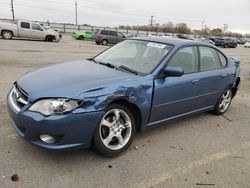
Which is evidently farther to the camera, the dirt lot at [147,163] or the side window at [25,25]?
the side window at [25,25]

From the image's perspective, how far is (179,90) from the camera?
4258 millimetres

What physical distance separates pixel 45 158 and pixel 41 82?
37.5 inches

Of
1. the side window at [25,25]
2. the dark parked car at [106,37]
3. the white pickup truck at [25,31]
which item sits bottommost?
the dark parked car at [106,37]

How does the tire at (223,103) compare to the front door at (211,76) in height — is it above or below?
below

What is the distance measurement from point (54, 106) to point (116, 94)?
2.55 ft

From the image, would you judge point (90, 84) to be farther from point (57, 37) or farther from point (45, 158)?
point (57, 37)

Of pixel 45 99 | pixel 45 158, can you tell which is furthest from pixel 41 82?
pixel 45 158

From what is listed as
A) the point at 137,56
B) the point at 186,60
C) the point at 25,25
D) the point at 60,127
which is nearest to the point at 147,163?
the point at 60,127

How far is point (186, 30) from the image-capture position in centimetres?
8725

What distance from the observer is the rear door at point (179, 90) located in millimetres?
3996

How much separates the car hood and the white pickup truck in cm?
2261

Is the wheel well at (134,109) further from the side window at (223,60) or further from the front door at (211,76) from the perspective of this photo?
the side window at (223,60)

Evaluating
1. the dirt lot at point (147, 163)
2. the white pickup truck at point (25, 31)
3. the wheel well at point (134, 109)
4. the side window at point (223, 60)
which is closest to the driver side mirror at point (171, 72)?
the wheel well at point (134, 109)

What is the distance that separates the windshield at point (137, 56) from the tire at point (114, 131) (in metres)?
0.74
